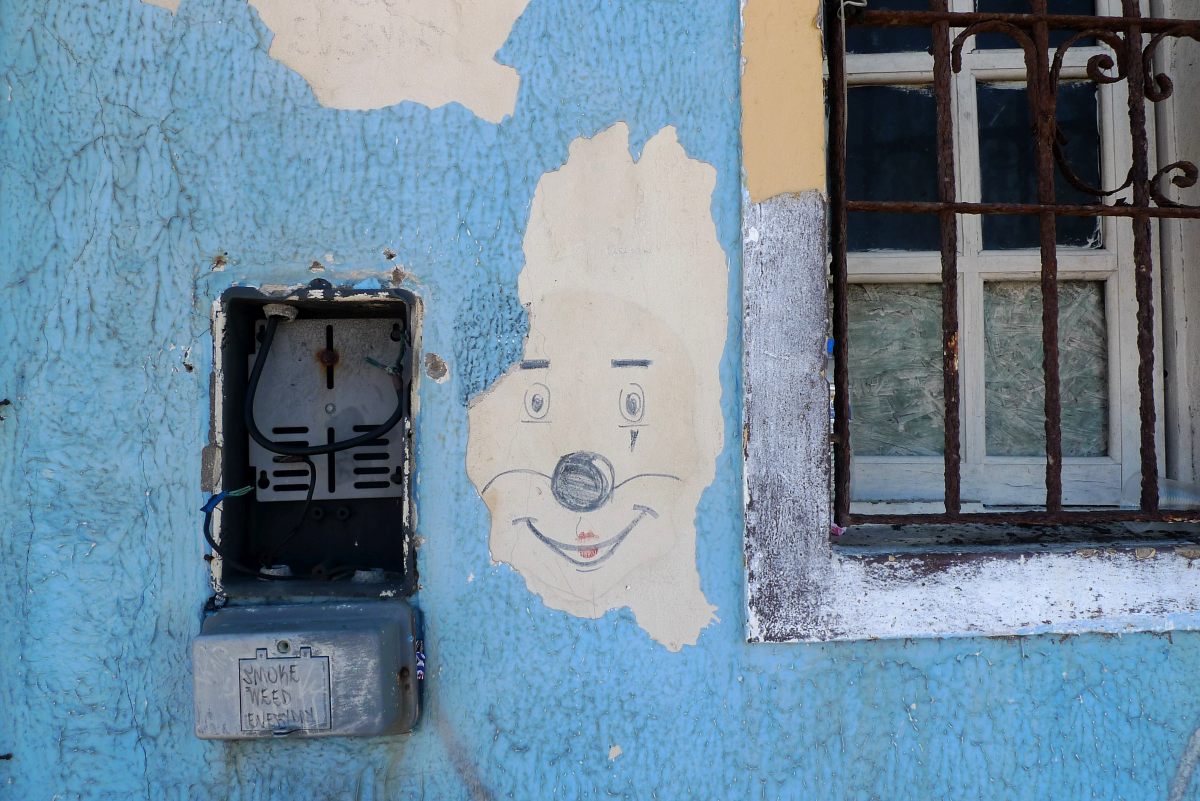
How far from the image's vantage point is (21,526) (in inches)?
61.9

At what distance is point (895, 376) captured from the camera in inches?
77.5

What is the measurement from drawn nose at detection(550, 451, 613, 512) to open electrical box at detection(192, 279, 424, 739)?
0.30 meters

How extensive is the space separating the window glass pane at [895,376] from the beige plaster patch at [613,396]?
0.49 meters

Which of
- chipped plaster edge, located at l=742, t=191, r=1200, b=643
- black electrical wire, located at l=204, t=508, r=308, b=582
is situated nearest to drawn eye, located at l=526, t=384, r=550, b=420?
chipped plaster edge, located at l=742, t=191, r=1200, b=643

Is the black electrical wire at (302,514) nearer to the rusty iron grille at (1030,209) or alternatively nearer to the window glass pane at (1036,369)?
the rusty iron grille at (1030,209)

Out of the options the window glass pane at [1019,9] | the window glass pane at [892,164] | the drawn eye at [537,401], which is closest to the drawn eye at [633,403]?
the drawn eye at [537,401]

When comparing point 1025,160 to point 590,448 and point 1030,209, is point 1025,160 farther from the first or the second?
point 590,448

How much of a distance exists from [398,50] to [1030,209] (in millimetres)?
1318

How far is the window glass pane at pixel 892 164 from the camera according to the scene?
1.99 meters

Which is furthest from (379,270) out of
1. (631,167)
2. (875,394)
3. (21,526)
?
(875,394)

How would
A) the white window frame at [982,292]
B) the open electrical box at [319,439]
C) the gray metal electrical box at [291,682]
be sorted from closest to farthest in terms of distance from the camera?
1. the gray metal electrical box at [291,682]
2. the open electrical box at [319,439]
3. the white window frame at [982,292]

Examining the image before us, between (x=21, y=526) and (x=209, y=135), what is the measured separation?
0.83 m

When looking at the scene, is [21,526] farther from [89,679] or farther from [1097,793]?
[1097,793]

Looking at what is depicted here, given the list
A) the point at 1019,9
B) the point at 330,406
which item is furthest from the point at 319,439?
Answer: the point at 1019,9
